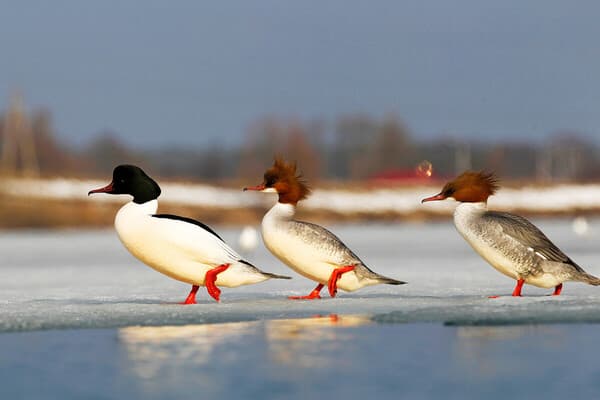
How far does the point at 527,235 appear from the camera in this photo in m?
8.72

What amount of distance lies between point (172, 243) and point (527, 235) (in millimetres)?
2746

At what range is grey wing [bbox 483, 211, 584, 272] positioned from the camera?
28.6 feet

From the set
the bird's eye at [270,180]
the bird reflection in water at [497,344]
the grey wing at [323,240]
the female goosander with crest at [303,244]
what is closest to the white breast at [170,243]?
the female goosander with crest at [303,244]

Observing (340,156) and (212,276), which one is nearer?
(212,276)

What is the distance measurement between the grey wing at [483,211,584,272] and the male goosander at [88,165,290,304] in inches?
73.2

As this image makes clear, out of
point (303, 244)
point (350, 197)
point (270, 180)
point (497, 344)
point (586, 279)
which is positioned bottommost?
point (350, 197)

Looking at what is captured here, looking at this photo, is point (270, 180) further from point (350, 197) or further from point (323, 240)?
point (350, 197)

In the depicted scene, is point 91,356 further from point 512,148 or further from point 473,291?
point 512,148

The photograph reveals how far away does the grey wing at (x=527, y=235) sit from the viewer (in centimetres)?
870

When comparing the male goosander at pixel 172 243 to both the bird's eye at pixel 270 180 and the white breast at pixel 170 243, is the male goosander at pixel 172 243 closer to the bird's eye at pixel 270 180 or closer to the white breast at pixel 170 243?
the white breast at pixel 170 243

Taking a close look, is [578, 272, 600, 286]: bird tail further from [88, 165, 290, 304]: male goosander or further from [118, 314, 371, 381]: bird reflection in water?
[88, 165, 290, 304]: male goosander

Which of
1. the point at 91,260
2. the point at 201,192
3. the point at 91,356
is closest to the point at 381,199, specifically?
the point at 201,192

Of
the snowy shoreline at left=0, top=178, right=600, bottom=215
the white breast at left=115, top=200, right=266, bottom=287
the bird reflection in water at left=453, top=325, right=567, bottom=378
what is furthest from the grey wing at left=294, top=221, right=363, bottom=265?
the snowy shoreline at left=0, top=178, right=600, bottom=215

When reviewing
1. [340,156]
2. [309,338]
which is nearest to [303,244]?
[309,338]
